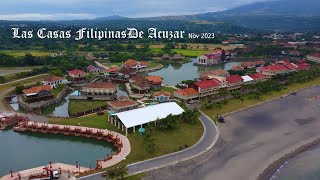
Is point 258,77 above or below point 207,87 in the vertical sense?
above

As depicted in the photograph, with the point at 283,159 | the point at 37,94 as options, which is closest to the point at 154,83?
the point at 37,94

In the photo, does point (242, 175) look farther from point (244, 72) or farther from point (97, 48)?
point (97, 48)

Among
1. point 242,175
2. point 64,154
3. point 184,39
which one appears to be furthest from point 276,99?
point 184,39

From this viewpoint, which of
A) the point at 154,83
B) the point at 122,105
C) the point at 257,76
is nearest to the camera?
the point at 122,105

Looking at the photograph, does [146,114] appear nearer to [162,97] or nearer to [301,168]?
[162,97]

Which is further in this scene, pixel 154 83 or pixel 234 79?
pixel 154 83

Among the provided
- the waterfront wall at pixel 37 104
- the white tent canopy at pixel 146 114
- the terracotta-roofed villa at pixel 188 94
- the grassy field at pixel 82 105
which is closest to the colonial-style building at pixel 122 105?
the white tent canopy at pixel 146 114
